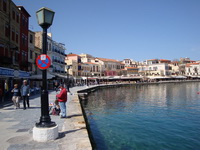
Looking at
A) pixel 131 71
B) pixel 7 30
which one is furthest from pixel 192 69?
pixel 7 30

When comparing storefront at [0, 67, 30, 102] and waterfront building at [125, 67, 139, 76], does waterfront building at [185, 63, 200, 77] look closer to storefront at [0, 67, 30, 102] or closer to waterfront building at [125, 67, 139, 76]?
waterfront building at [125, 67, 139, 76]

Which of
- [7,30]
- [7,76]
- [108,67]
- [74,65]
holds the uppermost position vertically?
[108,67]

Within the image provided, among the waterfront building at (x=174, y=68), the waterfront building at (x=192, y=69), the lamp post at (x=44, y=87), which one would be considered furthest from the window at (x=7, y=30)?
the waterfront building at (x=192, y=69)

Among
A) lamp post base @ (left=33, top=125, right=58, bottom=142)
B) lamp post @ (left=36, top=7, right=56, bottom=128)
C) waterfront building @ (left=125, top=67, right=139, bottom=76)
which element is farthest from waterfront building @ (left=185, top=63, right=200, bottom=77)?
lamp post base @ (left=33, top=125, right=58, bottom=142)

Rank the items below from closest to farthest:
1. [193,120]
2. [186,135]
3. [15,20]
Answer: [186,135], [193,120], [15,20]

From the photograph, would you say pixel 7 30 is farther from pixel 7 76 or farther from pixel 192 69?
pixel 192 69

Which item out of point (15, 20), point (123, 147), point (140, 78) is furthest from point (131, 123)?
point (140, 78)

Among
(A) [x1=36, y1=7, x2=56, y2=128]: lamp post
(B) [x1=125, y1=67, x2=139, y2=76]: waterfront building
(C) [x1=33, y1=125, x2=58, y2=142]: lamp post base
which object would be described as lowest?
(C) [x1=33, y1=125, x2=58, y2=142]: lamp post base

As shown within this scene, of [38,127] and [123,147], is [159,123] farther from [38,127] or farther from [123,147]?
[38,127]

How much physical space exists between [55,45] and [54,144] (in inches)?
1915

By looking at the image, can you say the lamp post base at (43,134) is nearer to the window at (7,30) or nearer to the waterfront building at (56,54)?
the window at (7,30)

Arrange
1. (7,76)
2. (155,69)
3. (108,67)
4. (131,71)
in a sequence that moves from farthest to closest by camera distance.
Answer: (155,69), (131,71), (108,67), (7,76)

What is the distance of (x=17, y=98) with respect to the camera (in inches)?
447

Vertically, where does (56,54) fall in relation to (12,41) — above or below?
above
